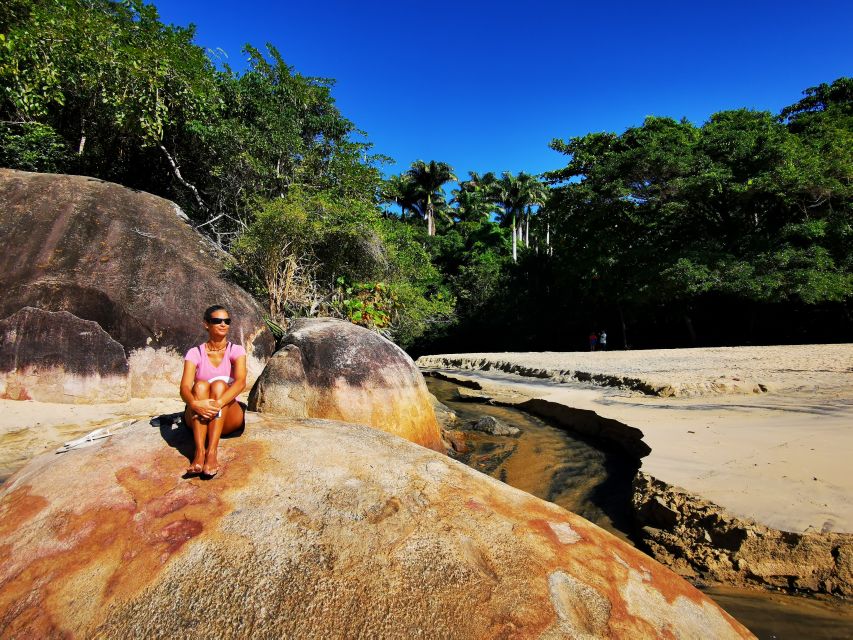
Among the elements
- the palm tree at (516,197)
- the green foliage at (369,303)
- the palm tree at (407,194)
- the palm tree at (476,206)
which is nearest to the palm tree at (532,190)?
the palm tree at (516,197)

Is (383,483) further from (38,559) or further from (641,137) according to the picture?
(641,137)

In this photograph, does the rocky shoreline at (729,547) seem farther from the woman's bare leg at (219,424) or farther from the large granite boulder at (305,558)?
the woman's bare leg at (219,424)

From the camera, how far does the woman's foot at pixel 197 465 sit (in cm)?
237

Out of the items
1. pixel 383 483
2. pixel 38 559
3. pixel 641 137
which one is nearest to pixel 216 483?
pixel 38 559

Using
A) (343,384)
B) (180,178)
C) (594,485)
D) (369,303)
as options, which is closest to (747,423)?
(594,485)

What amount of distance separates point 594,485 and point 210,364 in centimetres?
410

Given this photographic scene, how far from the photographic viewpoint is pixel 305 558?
1899 millimetres

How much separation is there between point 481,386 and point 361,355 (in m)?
7.44

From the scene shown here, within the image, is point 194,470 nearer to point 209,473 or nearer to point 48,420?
point 209,473

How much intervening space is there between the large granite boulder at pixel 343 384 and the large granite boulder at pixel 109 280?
9.31ft

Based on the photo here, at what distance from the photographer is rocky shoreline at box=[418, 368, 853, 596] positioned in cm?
270

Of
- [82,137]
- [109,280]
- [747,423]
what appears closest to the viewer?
[747,423]

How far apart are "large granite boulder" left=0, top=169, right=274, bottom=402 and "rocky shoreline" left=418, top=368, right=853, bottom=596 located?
632 centimetres

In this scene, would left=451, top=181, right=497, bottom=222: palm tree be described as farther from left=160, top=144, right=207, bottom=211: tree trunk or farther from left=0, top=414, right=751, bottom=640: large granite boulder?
left=0, top=414, right=751, bottom=640: large granite boulder
